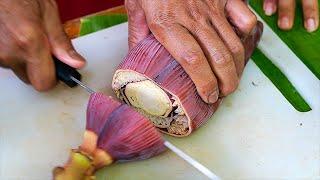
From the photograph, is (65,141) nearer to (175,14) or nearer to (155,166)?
(155,166)

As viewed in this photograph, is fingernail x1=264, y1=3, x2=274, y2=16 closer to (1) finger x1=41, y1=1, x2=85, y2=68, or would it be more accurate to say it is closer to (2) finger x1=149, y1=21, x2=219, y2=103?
(2) finger x1=149, y1=21, x2=219, y2=103

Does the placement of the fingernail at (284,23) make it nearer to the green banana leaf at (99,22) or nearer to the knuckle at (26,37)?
the green banana leaf at (99,22)

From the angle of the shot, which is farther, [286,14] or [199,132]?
[286,14]

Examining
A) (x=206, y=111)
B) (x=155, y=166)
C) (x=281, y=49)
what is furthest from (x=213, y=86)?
(x=281, y=49)

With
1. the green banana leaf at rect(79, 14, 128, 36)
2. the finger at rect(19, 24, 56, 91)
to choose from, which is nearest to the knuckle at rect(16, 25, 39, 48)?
the finger at rect(19, 24, 56, 91)

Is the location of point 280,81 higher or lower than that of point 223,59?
lower

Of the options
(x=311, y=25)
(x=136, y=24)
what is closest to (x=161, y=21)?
(x=136, y=24)

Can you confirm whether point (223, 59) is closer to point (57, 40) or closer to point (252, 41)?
point (252, 41)

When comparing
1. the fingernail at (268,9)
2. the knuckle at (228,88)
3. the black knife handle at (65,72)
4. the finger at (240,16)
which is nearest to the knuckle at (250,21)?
the finger at (240,16)
